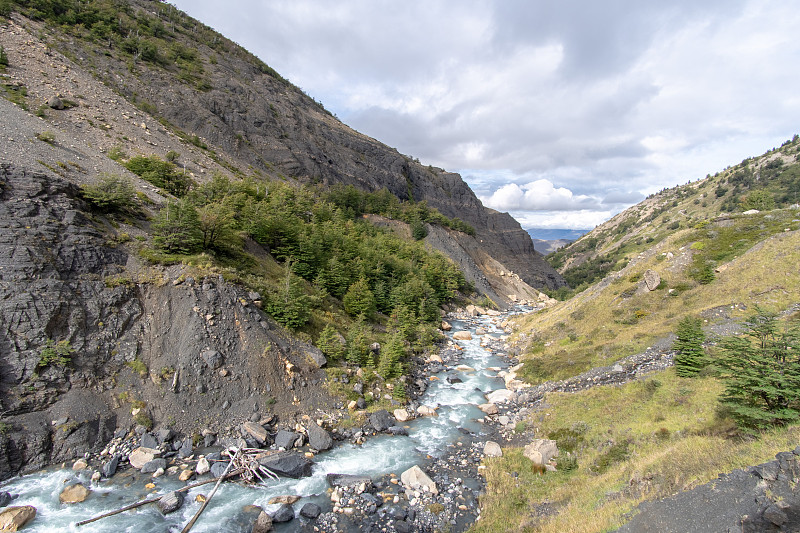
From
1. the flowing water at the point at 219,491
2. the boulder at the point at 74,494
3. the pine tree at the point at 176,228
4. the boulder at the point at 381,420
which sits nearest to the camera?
the flowing water at the point at 219,491

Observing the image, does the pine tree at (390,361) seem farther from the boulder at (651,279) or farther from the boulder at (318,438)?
the boulder at (651,279)

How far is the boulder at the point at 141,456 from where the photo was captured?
14711 millimetres

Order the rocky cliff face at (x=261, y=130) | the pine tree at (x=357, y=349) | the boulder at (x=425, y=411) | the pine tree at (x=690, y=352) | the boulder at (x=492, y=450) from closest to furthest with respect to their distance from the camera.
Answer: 1. the boulder at (x=492, y=450)
2. the pine tree at (x=690, y=352)
3. the boulder at (x=425, y=411)
4. the pine tree at (x=357, y=349)
5. the rocky cliff face at (x=261, y=130)

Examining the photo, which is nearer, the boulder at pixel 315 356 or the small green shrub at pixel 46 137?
the boulder at pixel 315 356

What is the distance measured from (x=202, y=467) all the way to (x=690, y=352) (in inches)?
1028

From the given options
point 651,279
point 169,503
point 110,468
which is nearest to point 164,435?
point 110,468

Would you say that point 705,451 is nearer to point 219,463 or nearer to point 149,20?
point 219,463

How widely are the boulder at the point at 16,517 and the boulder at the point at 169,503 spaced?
3785mm

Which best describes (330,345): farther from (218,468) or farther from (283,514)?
(283,514)

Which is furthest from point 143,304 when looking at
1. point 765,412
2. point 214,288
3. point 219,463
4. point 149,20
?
point 149,20

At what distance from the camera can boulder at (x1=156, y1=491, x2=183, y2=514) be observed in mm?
12594

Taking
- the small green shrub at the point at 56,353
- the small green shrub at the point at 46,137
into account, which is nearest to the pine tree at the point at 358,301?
the small green shrub at the point at 56,353

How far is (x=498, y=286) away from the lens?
273 feet

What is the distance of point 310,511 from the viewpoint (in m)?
13.1
